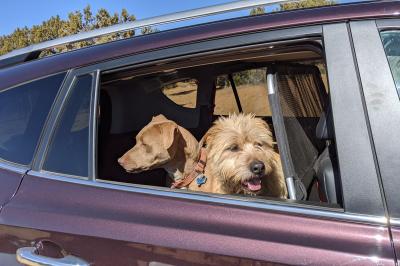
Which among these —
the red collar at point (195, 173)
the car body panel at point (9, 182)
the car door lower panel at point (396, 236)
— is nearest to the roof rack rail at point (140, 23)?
the car body panel at point (9, 182)

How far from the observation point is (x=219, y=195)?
2033mm

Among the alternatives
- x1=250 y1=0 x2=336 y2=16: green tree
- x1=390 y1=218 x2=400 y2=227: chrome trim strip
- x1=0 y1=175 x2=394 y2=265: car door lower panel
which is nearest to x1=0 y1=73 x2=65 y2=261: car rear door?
x1=0 y1=175 x2=394 y2=265: car door lower panel

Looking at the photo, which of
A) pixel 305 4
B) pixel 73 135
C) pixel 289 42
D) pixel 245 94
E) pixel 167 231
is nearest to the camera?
pixel 167 231

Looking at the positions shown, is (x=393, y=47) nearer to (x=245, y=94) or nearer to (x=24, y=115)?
(x=24, y=115)

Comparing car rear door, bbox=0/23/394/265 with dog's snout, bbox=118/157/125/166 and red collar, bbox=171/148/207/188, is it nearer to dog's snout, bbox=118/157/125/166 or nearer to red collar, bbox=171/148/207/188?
dog's snout, bbox=118/157/125/166

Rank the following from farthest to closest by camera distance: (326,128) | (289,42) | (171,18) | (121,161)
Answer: (121,161) < (171,18) < (326,128) < (289,42)

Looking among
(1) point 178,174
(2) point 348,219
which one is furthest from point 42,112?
(2) point 348,219

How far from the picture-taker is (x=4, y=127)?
2709mm

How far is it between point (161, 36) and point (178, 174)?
1.22m

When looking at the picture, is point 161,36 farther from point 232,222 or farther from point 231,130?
point 231,130

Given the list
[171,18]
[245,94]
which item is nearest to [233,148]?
[245,94]

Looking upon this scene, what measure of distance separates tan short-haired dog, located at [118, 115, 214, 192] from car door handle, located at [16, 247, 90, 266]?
2.91ft

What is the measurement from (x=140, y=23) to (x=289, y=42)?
0.90 metres

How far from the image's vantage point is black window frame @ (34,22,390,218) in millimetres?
1776
